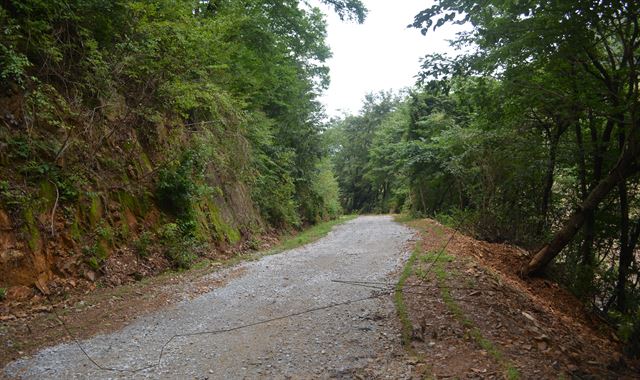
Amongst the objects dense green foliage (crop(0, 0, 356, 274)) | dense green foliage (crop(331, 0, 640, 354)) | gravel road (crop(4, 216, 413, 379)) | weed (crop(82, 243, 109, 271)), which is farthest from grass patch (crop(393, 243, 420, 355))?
weed (crop(82, 243, 109, 271))

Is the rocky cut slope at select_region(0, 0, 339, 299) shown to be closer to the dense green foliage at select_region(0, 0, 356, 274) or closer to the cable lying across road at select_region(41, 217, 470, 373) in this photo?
the dense green foliage at select_region(0, 0, 356, 274)

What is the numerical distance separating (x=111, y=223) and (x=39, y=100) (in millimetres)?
2410

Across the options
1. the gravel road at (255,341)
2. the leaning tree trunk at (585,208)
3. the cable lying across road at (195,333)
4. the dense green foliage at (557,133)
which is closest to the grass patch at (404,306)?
the gravel road at (255,341)

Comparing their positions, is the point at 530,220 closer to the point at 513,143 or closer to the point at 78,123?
the point at 513,143

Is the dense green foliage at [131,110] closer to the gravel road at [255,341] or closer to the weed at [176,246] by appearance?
the weed at [176,246]

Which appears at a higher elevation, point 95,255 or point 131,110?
point 131,110

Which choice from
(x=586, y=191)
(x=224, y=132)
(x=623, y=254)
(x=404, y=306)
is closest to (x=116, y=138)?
(x=224, y=132)

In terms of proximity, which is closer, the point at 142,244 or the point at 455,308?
the point at 455,308

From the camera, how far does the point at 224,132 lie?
12.6 metres

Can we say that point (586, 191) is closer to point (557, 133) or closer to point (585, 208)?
point (557, 133)

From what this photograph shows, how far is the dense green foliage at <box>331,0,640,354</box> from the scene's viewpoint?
5.51 metres

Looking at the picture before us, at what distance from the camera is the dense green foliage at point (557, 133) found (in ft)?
18.1

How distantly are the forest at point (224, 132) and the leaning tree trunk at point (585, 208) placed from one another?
3 cm

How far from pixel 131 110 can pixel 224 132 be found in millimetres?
4022
